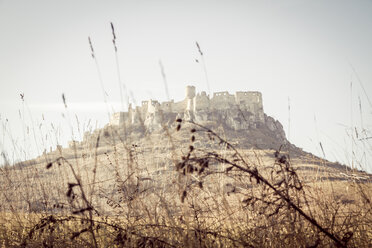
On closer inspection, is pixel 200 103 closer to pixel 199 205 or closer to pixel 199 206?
pixel 199 205

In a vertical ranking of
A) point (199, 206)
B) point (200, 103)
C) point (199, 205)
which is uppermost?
point (200, 103)

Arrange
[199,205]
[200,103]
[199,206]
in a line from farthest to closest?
[200,103] < [199,205] < [199,206]

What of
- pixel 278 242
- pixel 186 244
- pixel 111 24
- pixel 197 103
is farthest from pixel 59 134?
pixel 197 103

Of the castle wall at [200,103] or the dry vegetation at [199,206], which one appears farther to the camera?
the castle wall at [200,103]

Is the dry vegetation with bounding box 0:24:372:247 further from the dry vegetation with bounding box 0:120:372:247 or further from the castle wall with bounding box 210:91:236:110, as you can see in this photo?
the castle wall with bounding box 210:91:236:110

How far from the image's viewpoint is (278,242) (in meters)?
1.65

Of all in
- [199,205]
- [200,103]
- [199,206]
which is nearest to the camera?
[199,206]

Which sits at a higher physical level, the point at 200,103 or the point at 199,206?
the point at 200,103

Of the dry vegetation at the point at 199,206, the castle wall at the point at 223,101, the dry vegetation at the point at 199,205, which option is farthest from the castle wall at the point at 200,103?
the dry vegetation at the point at 199,206

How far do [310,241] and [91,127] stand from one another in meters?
2.67

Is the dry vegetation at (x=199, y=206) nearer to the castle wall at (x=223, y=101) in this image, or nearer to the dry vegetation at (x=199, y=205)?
the dry vegetation at (x=199, y=205)

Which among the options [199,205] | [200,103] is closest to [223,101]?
[200,103]

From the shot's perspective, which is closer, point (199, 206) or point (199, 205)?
point (199, 206)

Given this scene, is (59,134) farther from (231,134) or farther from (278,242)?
(231,134)
